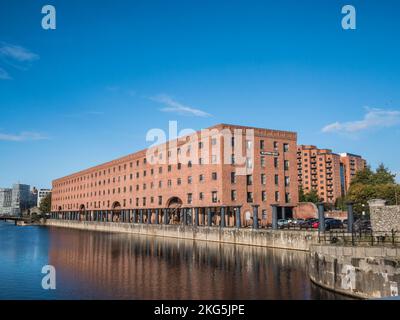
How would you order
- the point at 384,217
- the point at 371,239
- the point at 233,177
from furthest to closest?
the point at 233,177 < the point at 384,217 < the point at 371,239

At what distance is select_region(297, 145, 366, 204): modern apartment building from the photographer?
159875 mm

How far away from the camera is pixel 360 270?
16.8 metres

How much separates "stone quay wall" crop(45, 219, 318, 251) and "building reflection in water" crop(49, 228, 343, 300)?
196 cm

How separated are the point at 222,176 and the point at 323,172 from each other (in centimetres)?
11361

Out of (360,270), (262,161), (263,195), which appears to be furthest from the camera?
(262,161)

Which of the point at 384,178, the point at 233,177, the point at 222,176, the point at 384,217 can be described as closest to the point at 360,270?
the point at 384,217

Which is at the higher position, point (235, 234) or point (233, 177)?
point (233, 177)

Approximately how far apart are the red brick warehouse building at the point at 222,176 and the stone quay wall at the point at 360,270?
27456 mm

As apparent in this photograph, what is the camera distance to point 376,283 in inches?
627

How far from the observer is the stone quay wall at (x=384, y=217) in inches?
863

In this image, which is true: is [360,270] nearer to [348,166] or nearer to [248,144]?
[248,144]
